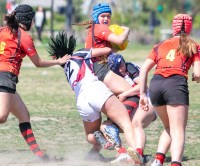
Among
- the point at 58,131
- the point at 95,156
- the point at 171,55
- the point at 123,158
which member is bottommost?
the point at 58,131

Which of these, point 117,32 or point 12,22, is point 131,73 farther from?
point 12,22

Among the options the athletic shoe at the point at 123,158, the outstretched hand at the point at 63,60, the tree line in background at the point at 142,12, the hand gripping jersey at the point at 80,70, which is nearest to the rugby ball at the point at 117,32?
the hand gripping jersey at the point at 80,70

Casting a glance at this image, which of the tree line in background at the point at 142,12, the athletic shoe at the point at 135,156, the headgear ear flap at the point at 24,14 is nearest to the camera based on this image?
the athletic shoe at the point at 135,156

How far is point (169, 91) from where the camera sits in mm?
8266

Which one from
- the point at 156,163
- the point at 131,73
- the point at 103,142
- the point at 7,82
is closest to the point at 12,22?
the point at 7,82

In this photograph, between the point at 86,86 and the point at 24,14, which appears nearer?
the point at 86,86

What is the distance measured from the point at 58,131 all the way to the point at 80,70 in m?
2.93

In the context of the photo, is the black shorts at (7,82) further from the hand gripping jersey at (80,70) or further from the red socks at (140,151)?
the red socks at (140,151)

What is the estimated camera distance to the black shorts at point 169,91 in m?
8.24

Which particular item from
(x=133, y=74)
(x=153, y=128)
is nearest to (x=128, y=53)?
(x=153, y=128)

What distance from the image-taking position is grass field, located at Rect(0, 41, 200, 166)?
976 cm

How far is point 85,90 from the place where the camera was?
9.16 metres

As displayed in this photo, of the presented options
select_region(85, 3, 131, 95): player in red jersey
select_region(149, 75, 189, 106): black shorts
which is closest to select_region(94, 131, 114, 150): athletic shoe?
select_region(85, 3, 131, 95): player in red jersey

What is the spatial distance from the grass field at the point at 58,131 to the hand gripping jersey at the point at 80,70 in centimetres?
92
